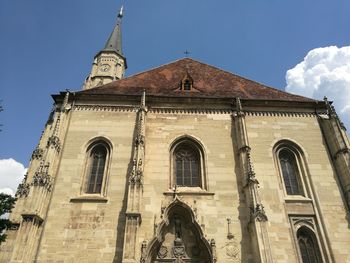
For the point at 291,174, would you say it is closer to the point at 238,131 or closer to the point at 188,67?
the point at 238,131

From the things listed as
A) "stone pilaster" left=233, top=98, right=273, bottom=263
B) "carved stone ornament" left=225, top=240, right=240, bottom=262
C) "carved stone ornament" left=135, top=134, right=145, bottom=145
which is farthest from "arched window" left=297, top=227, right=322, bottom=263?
"carved stone ornament" left=135, top=134, right=145, bottom=145

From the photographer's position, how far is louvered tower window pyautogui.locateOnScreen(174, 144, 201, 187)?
39.4ft

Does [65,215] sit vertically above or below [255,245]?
above

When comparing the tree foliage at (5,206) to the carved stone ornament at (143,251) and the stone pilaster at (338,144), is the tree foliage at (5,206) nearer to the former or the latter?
the carved stone ornament at (143,251)

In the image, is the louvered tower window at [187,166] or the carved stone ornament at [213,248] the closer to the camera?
the carved stone ornament at [213,248]

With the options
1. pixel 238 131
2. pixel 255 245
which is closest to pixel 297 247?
pixel 255 245

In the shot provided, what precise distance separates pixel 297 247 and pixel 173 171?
5195mm

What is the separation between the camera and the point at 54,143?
1180 centimetres

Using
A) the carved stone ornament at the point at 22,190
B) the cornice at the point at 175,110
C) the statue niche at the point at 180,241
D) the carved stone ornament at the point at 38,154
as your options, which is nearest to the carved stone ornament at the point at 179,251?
the statue niche at the point at 180,241

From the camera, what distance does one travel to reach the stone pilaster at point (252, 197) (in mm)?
9633

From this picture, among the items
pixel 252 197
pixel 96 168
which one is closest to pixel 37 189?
pixel 96 168

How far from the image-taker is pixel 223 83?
16328mm

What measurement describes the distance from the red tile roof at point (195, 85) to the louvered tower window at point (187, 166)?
2.71 metres

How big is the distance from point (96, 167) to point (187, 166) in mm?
3687
